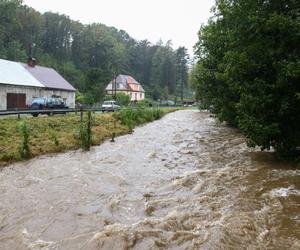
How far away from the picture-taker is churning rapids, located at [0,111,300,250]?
7.31m

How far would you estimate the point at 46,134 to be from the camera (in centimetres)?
2033

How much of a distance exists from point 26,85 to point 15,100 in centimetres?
204

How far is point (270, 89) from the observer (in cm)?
1434

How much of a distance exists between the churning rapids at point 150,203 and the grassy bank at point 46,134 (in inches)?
45.2

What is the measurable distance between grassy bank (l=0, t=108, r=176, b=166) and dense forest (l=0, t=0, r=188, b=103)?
4114 cm

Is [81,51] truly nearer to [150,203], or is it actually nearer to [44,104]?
[44,104]

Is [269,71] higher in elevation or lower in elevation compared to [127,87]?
lower

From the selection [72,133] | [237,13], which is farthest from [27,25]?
[237,13]

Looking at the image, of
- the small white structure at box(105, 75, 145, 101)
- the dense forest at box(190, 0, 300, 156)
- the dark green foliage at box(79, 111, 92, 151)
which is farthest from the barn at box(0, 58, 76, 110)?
the small white structure at box(105, 75, 145, 101)

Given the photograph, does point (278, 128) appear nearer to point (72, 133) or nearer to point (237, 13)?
point (237, 13)

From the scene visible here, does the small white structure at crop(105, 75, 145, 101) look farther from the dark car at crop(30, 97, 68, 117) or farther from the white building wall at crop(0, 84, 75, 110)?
the dark car at crop(30, 97, 68, 117)

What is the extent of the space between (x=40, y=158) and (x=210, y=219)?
9953 millimetres

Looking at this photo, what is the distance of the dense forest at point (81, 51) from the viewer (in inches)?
3014

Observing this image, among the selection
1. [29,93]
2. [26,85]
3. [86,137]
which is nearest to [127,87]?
[29,93]
